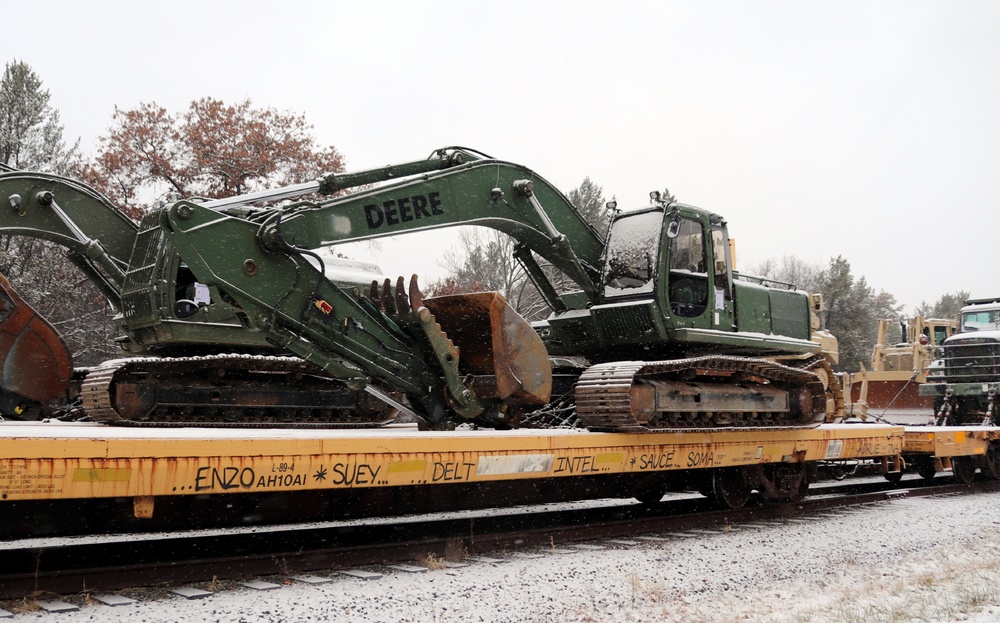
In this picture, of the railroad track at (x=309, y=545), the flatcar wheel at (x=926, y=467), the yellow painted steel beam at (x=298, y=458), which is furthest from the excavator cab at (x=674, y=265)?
the flatcar wheel at (x=926, y=467)

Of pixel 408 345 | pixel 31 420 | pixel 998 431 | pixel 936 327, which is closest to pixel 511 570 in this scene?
pixel 408 345

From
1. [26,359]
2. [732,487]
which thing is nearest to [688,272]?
[732,487]

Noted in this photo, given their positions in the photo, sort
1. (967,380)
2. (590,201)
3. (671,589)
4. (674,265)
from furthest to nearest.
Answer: (590,201) → (967,380) → (674,265) → (671,589)

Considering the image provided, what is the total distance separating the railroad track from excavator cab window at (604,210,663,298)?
2341 millimetres

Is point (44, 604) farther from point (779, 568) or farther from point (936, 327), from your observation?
point (936, 327)

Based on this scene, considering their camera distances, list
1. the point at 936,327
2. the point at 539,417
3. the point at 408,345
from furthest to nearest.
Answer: the point at 936,327, the point at 539,417, the point at 408,345

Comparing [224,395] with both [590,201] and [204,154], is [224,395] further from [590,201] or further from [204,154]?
[590,201]

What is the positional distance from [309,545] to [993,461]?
37.1 ft

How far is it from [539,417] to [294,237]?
3.19 m

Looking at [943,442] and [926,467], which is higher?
[943,442]

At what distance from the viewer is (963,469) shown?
13617 mm

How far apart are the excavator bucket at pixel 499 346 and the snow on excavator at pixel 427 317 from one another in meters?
0.02

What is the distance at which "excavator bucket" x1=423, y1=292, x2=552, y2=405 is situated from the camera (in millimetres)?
7812

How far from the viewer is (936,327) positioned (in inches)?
952
